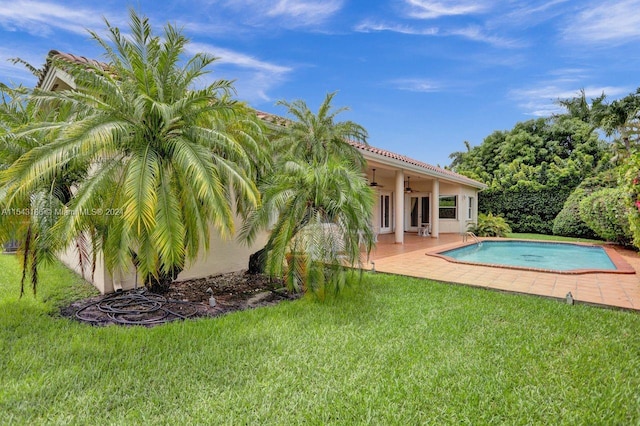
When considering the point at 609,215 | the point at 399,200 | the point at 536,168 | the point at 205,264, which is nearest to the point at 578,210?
the point at 536,168

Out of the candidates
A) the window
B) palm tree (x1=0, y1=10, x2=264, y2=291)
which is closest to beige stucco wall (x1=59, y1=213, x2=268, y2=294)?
palm tree (x1=0, y1=10, x2=264, y2=291)

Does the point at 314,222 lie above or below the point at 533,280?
above

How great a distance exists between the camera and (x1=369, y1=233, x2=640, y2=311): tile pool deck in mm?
7574

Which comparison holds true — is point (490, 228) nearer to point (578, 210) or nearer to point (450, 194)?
point (450, 194)

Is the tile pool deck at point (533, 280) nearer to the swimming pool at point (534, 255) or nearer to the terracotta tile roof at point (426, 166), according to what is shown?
the swimming pool at point (534, 255)

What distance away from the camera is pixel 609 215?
16281mm

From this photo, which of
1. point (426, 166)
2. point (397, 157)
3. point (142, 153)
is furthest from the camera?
point (426, 166)

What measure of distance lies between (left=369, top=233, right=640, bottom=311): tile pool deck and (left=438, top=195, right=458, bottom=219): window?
12.5m

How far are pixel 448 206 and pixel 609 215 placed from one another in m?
10.3

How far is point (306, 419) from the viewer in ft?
10.9

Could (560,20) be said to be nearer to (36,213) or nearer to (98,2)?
(98,2)

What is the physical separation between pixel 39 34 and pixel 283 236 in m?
12.6

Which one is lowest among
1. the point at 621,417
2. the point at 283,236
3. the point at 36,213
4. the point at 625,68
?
the point at 621,417

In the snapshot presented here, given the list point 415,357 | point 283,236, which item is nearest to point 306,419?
point 415,357
